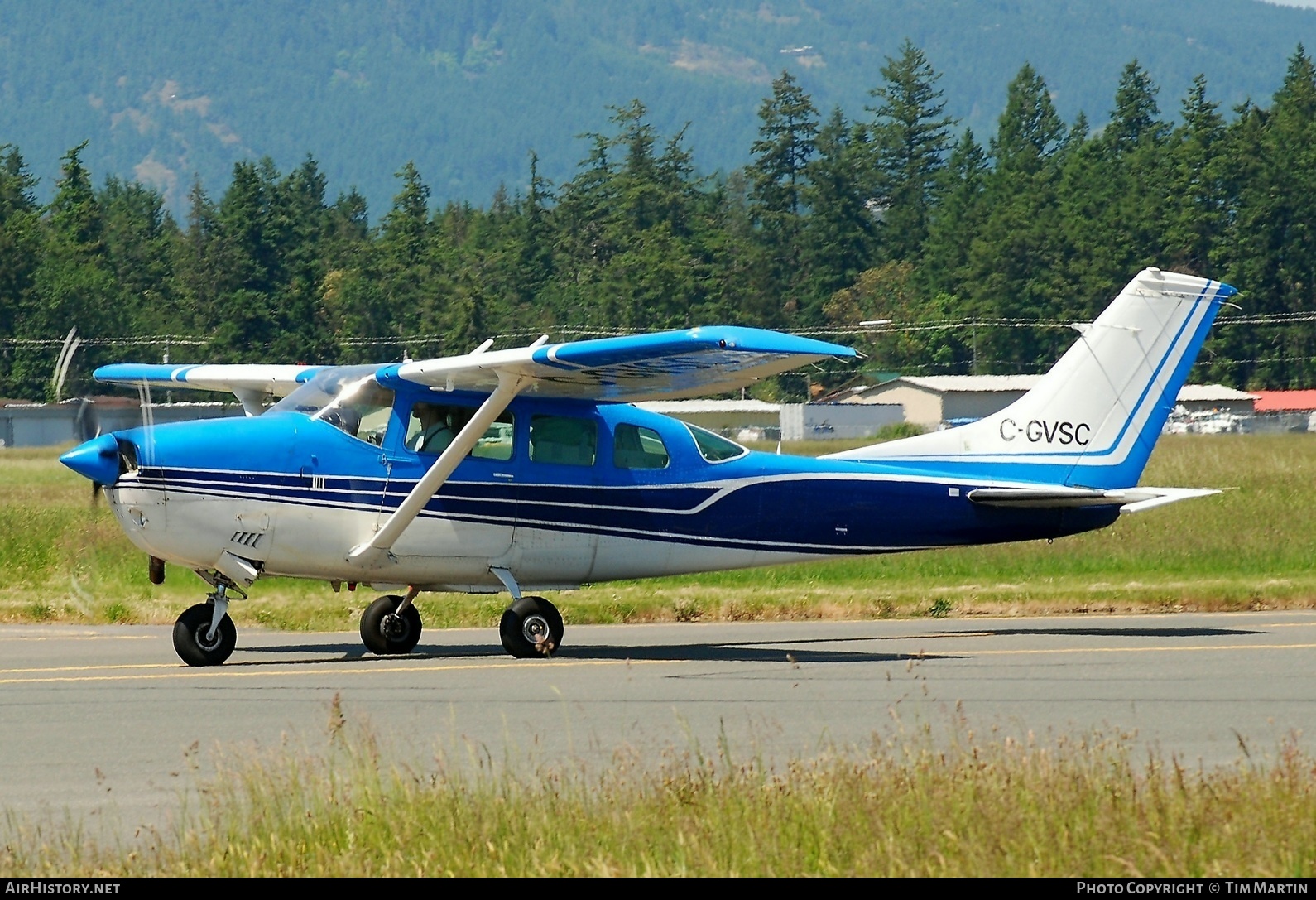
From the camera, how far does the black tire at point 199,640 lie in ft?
A: 42.5

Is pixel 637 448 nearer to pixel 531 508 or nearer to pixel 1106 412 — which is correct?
pixel 531 508

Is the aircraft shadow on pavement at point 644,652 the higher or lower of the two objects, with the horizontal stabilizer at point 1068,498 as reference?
lower

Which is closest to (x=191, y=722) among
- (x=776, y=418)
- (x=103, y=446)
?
(x=103, y=446)

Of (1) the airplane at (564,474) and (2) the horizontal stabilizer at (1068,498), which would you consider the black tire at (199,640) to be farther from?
(2) the horizontal stabilizer at (1068,498)

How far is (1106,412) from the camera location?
15594 millimetres

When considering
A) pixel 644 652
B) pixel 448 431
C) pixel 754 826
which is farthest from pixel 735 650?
pixel 754 826

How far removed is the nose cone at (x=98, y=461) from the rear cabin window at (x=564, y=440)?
3.14 meters

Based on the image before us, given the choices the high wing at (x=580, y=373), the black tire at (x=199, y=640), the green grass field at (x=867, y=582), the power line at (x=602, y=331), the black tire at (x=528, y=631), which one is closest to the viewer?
the high wing at (x=580, y=373)

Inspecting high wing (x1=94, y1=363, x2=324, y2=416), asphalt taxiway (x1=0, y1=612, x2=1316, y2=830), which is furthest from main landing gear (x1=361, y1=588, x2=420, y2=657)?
high wing (x1=94, y1=363, x2=324, y2=416)

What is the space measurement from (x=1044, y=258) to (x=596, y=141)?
29.7 m

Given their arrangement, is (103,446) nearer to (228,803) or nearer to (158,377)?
(158,377)

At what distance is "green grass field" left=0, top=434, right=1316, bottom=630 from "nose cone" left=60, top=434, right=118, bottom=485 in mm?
654

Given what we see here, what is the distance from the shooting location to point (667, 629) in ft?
54.2

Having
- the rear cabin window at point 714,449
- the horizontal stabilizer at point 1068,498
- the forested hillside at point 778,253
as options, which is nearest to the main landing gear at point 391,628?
the rear cabin window at point 714,449
